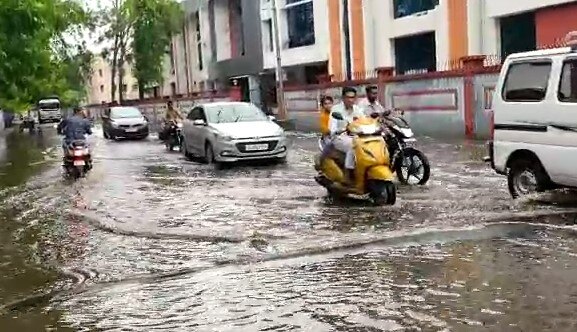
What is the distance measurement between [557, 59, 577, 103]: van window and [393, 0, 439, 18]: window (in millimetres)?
21794

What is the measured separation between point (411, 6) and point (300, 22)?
387 inches

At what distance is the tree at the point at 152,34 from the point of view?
5556 cm

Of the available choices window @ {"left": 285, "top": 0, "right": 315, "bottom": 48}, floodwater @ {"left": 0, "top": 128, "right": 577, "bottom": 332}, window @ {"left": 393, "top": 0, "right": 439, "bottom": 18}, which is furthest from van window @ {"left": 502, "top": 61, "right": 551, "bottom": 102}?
window @ {"left": 285, "top": 0, "right": 315, "bottom": 48}

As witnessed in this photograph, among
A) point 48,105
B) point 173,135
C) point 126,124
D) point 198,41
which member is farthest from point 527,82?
point 48,105

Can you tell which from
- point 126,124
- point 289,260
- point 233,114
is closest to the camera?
point 289,260

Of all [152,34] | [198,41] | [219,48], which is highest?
[152,34]

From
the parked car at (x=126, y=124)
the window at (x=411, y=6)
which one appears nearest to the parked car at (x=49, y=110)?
the parked car at (x=126, y=124)

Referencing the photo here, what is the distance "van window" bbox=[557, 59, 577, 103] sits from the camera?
30.8 feet

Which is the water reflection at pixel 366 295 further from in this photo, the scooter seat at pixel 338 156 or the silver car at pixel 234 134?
the silver car at pixel 234 134

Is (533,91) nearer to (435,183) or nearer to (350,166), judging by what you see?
(350,166)

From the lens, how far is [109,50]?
6028cm

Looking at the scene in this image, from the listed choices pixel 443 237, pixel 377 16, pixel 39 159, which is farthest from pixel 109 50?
pixel 443 237

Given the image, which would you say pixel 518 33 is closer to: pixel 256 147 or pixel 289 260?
pixel 256 147

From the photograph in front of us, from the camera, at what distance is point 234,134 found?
18.1 meters
